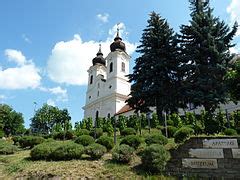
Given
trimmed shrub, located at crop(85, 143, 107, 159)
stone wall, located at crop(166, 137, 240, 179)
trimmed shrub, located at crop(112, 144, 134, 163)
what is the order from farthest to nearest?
trimmed shrub, located at crop(85, 143, 107, 159) < trimmed shrub, located at crop(112, 144, 134, 163) < stone wall, located at crop(166, 137, 240, 179)

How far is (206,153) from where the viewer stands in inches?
427

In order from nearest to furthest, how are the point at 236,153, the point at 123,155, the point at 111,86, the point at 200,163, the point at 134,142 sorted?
the point at 236,153 → the point at 200,163 → the point at 123,155 → the point at 134,142 → the point at 111,86

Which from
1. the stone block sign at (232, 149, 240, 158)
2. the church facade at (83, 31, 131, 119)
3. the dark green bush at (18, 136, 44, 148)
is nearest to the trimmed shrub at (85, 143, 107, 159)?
the stone block sign at (232, 149, 240, 158)

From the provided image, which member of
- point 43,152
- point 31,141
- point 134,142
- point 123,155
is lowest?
point 123,155

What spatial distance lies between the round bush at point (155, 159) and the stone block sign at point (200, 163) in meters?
0.72

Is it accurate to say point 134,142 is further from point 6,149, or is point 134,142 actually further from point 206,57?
point 206,57

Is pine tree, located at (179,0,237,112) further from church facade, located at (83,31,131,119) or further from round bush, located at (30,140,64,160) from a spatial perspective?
church facade, located at (83,31,131,119)

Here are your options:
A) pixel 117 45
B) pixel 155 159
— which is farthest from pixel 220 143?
pixel 117 45

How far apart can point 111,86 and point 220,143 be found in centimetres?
3622

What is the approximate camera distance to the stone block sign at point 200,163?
1046cm

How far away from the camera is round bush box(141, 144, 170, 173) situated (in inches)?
415

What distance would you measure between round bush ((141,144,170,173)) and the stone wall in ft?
1.20

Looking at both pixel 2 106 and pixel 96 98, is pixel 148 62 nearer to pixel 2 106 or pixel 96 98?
pixel 96 98

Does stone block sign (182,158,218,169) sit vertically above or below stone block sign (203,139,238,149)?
below
